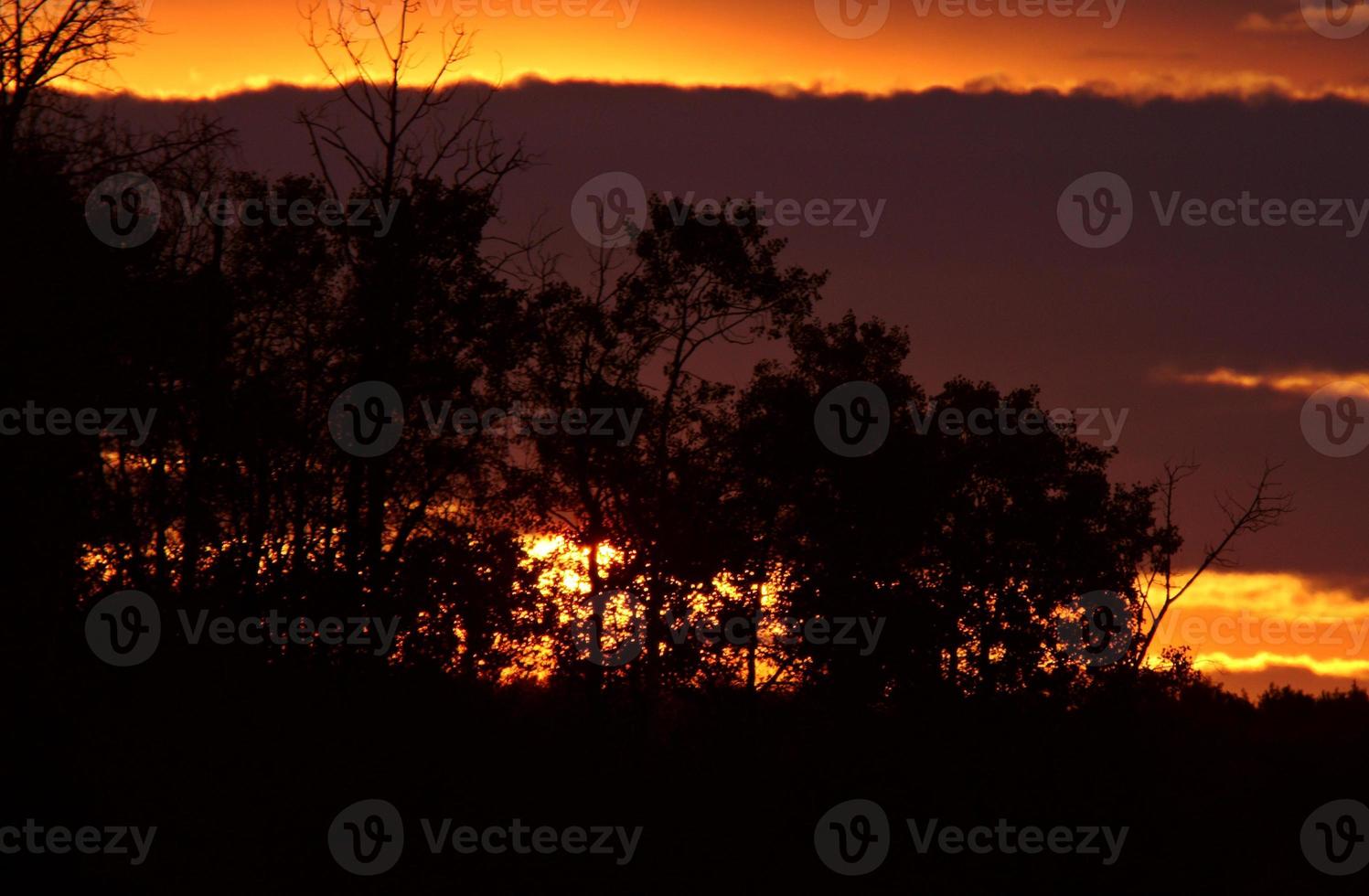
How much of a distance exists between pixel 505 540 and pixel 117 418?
1297 centimetres

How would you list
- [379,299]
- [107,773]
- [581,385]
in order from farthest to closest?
[581,385] < [379,299] < [107,773]

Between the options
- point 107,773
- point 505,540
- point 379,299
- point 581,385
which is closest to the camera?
point 107,773

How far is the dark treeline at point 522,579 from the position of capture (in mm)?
31375

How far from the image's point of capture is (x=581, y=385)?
49.8m

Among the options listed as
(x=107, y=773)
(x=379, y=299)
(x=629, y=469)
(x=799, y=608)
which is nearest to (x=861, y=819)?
(x=799, y=608)

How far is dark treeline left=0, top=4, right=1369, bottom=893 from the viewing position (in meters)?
31.4

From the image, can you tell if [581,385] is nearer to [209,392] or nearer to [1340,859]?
[209,392]

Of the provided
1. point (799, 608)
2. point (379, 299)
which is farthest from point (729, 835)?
point (379, 299)

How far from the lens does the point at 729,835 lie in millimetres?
43781

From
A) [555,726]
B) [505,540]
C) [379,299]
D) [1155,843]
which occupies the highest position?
[379,299]

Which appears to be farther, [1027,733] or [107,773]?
[1027,733]

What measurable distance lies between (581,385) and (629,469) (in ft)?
10.6

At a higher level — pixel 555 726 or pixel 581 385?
pixel 581 385

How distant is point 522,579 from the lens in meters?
47.8
